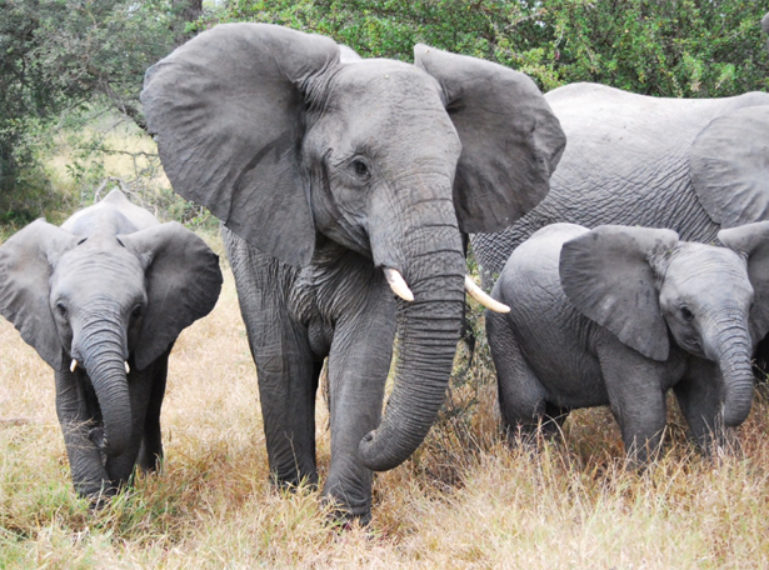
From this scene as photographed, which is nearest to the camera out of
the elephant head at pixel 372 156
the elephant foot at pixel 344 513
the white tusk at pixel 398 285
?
the white tusk at pixel 398 285

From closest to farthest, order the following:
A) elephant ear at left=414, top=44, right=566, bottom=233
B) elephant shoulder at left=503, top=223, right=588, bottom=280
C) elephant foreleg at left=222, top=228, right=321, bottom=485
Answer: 1. elephant ear at left=414, top=44, right=566, bottom=233
2. elephant foreleg at left=222, top=228, right=321, bottom=485
3. elephant shoulder at left=503, top=223, right=588, bottom=280

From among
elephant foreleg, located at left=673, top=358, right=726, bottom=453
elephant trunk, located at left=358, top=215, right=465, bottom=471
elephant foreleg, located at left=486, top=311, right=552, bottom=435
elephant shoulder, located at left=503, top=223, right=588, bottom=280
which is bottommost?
elephant foreleg, located at left=486, top=311, right=552, bottom=435

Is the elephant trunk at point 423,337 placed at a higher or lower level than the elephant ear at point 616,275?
higher

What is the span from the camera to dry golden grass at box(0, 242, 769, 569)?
3.52 meters

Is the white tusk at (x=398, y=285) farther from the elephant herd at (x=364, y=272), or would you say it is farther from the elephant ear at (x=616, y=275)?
the elephant ear at (x=616, y=275)

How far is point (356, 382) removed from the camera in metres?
4.01

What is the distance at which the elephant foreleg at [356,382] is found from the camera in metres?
4.01

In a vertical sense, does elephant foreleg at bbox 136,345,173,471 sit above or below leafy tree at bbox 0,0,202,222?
above

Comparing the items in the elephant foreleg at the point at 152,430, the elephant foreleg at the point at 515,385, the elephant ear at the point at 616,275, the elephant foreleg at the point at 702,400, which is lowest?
the elephant foreleg at the point at 152,430

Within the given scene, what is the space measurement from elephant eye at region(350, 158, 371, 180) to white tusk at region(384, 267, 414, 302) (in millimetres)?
318

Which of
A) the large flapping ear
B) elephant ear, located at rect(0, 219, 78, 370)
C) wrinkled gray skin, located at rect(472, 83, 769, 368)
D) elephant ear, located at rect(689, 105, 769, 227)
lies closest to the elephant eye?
elephant ear, located at rect(0, 219, 78, 370)

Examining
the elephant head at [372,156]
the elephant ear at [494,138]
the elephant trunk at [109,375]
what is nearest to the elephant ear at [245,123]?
the elephant head at [372,156]

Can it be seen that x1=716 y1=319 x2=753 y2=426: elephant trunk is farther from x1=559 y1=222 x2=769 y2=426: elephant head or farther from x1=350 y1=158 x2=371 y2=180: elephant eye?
x1=350 y1=158 x2=371 y2=180: elephant eye

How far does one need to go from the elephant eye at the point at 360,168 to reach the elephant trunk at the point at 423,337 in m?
0.27
